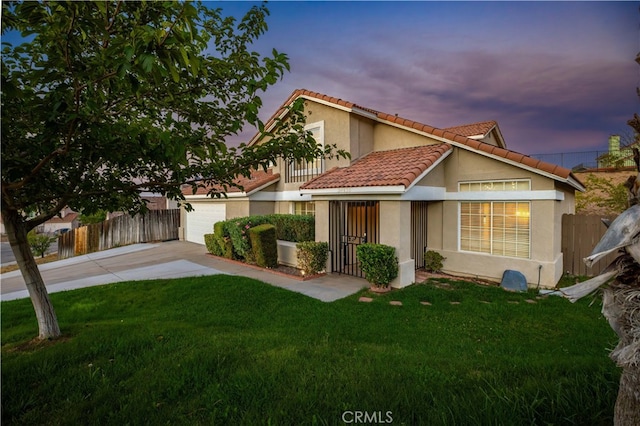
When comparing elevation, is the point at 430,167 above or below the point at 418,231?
above

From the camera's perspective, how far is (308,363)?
13.0 feet

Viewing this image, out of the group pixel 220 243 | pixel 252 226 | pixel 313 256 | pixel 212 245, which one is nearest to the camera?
pixel 313 256

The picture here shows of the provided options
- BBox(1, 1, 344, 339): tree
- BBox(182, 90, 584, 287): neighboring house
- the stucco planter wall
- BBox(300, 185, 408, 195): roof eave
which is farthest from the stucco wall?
BBox(1, 1, 344, 339): tree

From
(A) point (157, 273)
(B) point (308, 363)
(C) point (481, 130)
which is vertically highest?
(C) point (481, 130)

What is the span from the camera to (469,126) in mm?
15766

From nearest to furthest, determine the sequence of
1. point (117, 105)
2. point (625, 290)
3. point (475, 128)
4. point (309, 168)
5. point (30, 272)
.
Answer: point (625, 290)
point (117, 105)
point (30, 272)
point (309, 168)
point (475, 128)

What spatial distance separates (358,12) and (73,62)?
3.55 metres

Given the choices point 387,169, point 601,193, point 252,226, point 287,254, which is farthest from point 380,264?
point 601,193

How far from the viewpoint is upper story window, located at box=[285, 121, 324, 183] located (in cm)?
1296

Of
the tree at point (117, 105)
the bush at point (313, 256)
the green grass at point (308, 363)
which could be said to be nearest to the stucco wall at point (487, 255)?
the green grass at point (308, 363)

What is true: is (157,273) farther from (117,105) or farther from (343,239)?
(117,105)

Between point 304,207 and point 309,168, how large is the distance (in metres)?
1.86

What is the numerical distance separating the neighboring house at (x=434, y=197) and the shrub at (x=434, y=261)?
0.90 feet

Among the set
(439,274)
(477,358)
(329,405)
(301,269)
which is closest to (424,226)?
(439,274)
